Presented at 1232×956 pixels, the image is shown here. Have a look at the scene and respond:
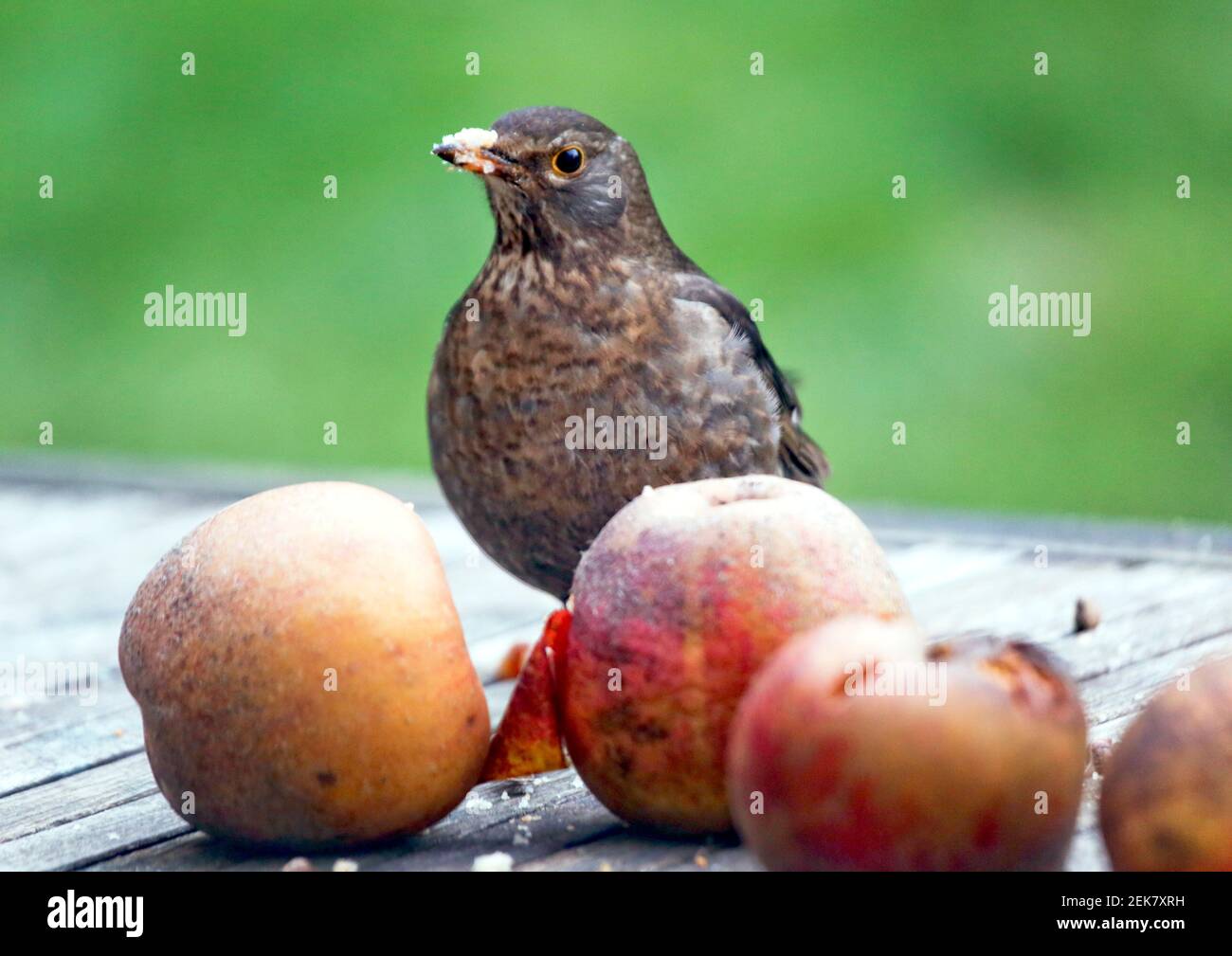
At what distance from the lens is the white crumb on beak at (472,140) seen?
3.65 meters

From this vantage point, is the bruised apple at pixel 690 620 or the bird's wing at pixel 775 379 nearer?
the bruised apple at pixel 690 620

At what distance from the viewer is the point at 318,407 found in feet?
28.1

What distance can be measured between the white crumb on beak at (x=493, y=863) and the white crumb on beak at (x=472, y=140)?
5.17ft

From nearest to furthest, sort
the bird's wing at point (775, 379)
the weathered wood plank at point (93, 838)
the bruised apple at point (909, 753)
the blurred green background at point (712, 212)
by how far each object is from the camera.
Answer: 1. the bruised apple at point (909, 753)
2. the weathered wood plank at point (93, 838)
3. the bird's wing at point (775, 379)
4. the blurred green background at point (712, 212)

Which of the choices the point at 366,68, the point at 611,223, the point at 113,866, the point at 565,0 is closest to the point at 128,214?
the point at 366,68

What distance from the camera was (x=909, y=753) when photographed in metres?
2.14

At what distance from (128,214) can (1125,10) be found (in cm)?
571

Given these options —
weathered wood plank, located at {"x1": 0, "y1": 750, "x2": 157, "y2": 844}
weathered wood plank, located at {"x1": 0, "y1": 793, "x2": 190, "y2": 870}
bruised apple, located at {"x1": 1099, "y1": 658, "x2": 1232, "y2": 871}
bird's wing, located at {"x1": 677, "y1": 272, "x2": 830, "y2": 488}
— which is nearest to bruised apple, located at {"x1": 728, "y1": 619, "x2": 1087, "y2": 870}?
bruised apple, located at {"x1": 1099, "y1": 658, "x2": 1232, "y2": 871}

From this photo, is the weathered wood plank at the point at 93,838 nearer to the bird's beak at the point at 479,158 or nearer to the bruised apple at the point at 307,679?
the bruised apple at the point at 307,679

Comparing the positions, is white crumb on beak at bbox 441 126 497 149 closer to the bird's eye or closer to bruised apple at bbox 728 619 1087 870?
the bird's eye

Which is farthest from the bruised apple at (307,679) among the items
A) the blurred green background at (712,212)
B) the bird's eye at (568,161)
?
the blurred green background at (712,212)

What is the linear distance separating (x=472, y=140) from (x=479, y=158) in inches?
1.5

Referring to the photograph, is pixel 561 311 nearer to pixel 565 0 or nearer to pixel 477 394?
pixel 477 394

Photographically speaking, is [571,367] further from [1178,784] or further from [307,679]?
[1178,784]
